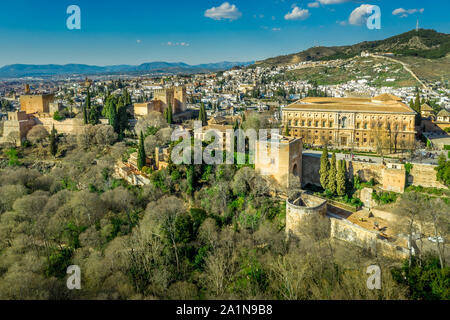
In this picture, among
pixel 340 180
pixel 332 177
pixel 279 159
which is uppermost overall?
pixel 279 159

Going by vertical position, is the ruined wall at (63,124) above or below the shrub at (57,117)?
below

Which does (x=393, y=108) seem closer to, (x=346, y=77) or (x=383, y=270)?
(x=383, y=270)

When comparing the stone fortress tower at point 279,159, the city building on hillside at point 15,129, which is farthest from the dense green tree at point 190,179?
the city building on hillside at point 15,129

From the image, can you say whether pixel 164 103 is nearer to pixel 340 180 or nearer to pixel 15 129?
pixel 15 129

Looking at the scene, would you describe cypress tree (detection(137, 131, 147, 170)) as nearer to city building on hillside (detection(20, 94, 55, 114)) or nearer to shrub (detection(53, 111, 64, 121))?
shrub (detection(53, 111, 64, 121))

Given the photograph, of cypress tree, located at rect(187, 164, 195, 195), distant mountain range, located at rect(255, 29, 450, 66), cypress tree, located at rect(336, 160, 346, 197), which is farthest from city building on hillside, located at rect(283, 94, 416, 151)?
distant mountain range, located at rect(255, 29, 450, 66)

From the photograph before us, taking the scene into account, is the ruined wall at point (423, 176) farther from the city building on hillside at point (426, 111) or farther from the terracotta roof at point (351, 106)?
the city building on hillside at point (426, 111)

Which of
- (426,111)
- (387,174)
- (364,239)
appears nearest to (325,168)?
(387,174)
